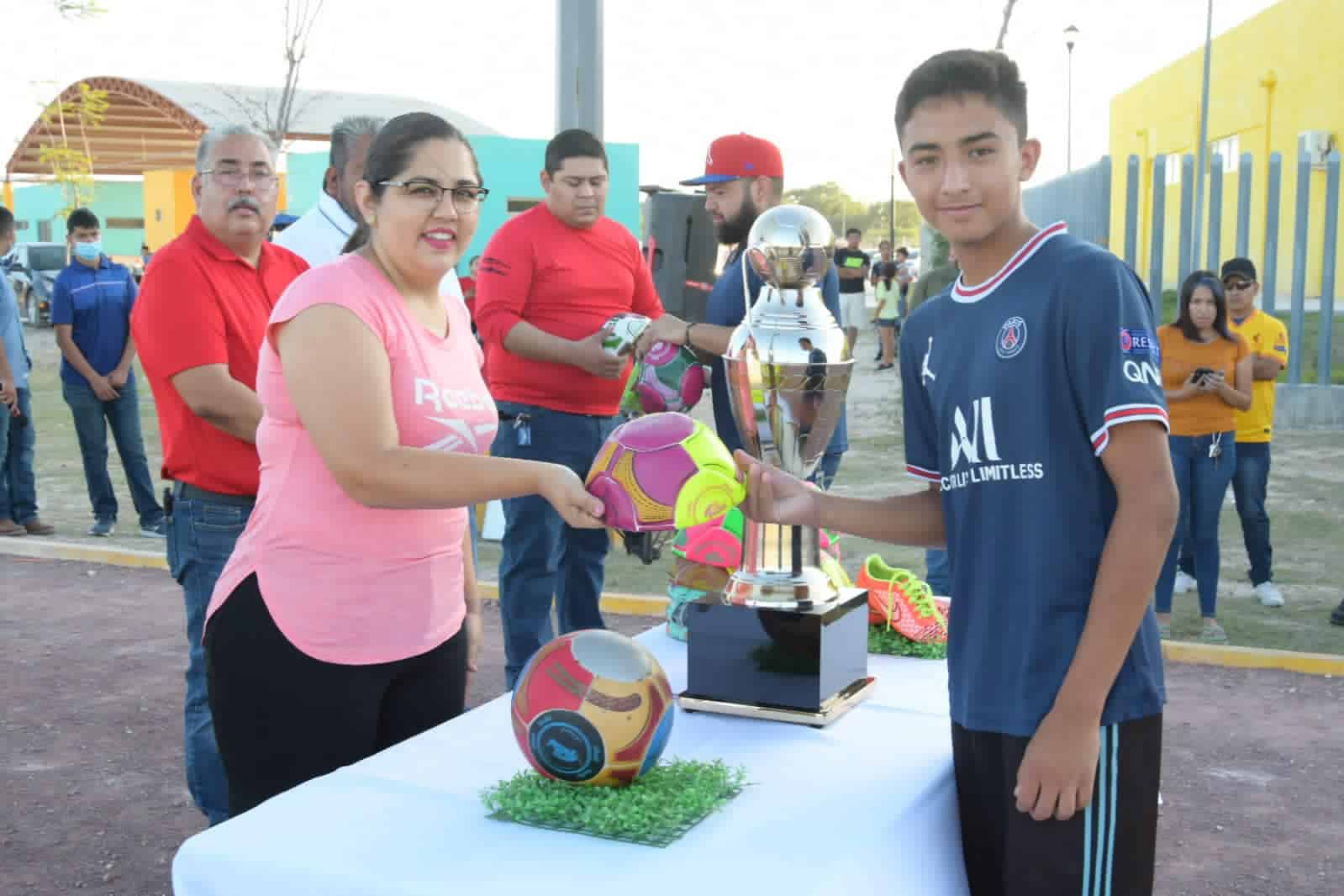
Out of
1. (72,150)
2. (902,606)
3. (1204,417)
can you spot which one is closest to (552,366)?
(902,606)

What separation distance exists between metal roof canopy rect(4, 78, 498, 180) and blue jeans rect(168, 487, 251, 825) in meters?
24.5

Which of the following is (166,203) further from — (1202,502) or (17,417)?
(1202,502)

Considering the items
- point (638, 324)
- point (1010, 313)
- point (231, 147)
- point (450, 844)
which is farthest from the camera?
point (638, 324)

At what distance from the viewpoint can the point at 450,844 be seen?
1606 mm

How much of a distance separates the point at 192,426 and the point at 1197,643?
13.8ft

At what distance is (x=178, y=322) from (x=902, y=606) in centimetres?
175

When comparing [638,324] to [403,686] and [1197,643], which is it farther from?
[1197,643]

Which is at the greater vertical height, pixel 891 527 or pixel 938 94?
pixel 938 94

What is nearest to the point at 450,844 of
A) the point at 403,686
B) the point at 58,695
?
the point at 403,686

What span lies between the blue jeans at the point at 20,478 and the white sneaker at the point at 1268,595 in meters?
7.11

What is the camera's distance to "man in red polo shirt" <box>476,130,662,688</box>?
419cm

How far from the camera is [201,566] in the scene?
3119 mm

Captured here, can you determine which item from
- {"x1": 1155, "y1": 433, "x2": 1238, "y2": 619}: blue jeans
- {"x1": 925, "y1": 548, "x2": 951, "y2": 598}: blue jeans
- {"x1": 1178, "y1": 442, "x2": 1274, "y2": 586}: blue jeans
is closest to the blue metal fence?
{"x1": 1178, "y1": 442, "x2": 1274, "y2": 586}: blue jeans

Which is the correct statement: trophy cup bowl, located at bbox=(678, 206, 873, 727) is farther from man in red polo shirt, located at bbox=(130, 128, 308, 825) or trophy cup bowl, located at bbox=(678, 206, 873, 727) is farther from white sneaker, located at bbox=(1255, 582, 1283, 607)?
white sneaker, located at bbox=(1255, 582, 1283, 607)
